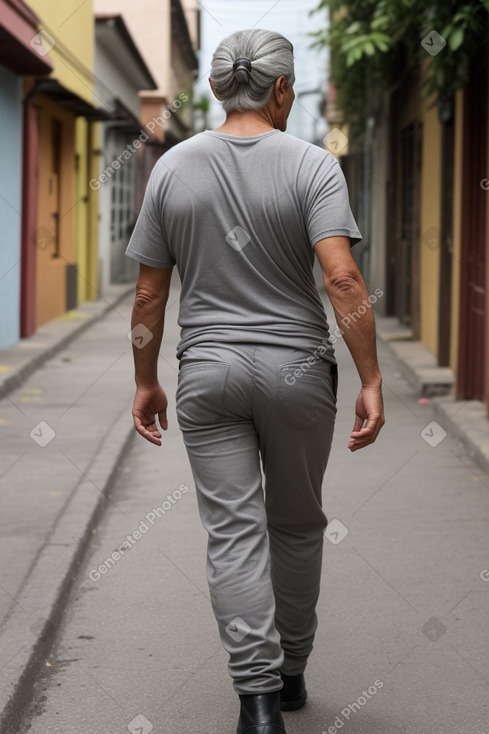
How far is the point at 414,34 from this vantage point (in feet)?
37.6

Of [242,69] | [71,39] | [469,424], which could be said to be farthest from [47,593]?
[71,39]

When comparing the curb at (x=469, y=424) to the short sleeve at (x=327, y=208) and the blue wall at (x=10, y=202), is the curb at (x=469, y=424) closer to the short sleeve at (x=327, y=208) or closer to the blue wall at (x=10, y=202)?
the short sleeve at (x=327, y=208)

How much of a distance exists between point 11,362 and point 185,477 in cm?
518

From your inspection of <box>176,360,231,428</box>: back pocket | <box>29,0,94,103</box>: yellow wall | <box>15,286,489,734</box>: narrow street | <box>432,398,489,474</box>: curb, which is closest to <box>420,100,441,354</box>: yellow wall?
<box>432,398,489,474</box>: curb

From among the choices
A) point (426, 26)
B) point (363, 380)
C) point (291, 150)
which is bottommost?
point (363, 380)

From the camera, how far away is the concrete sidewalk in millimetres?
4387

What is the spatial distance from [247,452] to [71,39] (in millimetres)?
16113

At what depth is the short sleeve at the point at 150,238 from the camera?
3348 millimetres

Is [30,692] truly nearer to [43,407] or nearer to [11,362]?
[43,407]

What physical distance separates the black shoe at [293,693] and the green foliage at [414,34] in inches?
202

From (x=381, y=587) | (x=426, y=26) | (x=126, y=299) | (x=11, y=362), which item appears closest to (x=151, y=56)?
(x=126, y=299)

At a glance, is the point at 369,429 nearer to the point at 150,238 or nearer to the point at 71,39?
the point at 150,238

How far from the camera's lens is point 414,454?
8188 millimetres

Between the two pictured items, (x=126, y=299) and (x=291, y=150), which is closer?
(x=291, y=150)
